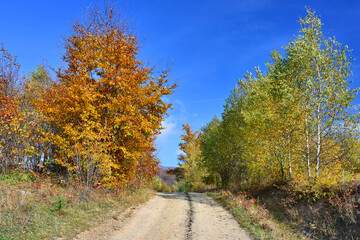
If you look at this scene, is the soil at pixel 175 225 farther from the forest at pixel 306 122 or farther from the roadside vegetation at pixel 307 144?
the forest at pixel 306 122

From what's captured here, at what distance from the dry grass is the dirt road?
4.29 feet

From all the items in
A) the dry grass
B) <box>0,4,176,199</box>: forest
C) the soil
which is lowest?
the soil

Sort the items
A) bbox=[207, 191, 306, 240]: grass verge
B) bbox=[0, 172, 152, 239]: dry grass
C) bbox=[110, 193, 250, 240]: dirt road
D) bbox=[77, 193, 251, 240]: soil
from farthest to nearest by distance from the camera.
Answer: bbox=[207, 191, 306, 240]: grass verge, bbox=[110, 193, 250, 240]: dirt road, bbox=[77, 193, 251, 240]: soil, bbox=[0, 172, 152, 239]: dry grass

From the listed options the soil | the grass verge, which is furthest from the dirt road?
the grass verge

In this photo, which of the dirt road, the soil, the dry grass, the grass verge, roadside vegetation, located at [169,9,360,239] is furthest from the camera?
roadside vegetation, located at [169,9,360,239]

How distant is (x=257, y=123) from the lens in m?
17.6

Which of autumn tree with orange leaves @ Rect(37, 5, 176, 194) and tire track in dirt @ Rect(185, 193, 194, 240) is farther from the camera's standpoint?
autumn tree with orange leaves @ Rect(37, 5, 176, 194)

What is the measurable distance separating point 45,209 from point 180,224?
5.94 meters

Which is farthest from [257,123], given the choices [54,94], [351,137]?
[54,94]

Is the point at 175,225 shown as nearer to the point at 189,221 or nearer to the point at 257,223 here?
the point at 189,221

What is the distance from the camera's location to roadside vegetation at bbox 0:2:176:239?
466 inches

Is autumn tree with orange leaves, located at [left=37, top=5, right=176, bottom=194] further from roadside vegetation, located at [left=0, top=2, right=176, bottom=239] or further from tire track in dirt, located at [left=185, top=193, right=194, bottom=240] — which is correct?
tire track in dirt, located at [left=185, top=193, right=194, bottom=240]

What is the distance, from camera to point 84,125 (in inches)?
516

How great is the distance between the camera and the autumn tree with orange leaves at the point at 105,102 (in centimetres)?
1334
